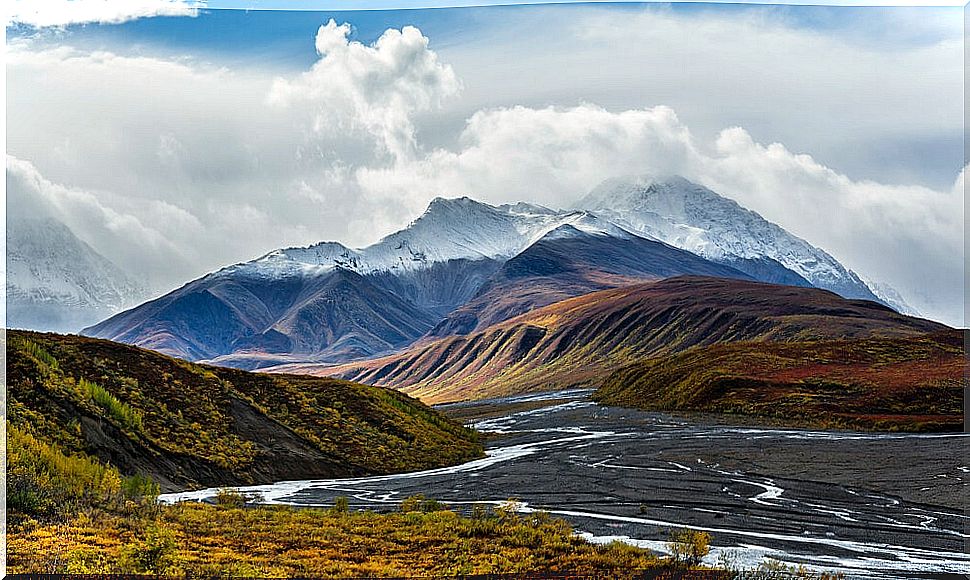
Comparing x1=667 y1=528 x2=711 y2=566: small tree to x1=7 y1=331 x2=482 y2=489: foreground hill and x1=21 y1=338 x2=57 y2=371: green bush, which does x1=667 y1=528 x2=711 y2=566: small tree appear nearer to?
x1=7 y1=331 x2=482 y2=489: foreground hill

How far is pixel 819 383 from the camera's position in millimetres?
48781

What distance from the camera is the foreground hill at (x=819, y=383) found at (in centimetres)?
4081

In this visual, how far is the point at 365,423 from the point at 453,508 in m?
12.0

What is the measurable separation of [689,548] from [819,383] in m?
42.9

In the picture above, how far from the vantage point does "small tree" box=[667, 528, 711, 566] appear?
29.8 ft

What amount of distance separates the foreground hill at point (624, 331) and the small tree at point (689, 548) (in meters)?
79.3

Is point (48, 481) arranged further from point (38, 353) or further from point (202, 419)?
point (202, 419)

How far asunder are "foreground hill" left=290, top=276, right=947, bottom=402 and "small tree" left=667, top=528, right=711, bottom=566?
79.3 m

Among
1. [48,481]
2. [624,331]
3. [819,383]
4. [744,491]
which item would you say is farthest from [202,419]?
[624,331]

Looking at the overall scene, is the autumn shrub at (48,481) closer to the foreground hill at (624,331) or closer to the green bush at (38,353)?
the green bush at (38,353)

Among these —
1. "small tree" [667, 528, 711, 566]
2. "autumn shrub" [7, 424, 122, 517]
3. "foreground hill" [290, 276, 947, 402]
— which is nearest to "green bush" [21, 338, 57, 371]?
"autumn shrub" [7, 424, 122, 517]

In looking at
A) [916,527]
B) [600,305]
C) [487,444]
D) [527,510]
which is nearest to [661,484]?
[527,510]

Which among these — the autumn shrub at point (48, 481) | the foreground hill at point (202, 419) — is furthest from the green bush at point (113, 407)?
the autumn shrub at point (48, 481)

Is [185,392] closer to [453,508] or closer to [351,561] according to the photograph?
[453,508]
